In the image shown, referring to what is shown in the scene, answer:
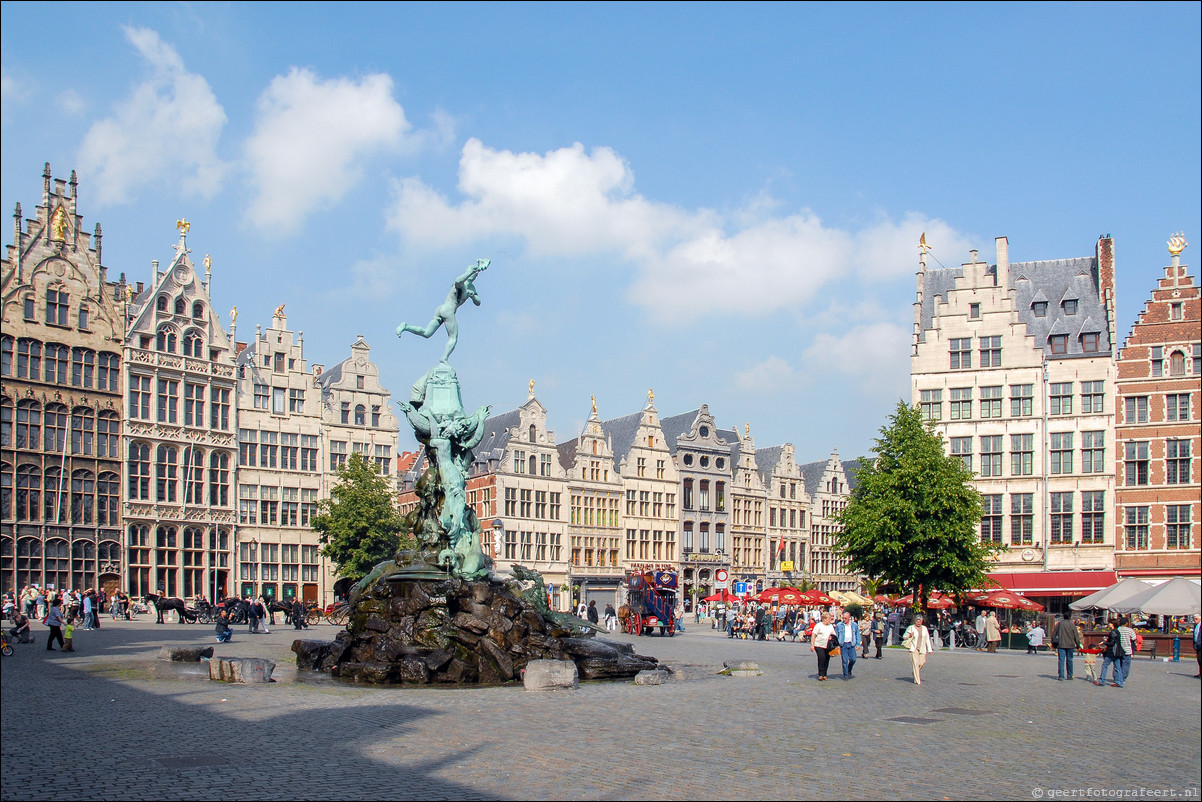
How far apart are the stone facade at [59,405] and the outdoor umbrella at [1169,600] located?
47652 millimetres

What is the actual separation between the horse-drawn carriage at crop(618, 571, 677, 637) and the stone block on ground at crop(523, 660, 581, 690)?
27.7 m

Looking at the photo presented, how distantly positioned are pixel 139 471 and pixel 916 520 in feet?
131

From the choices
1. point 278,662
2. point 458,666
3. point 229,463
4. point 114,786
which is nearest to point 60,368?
point 229,463

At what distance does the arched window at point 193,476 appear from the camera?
6222 cm

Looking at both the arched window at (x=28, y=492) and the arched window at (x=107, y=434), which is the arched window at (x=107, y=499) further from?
the arched window at (x=28, y=492)

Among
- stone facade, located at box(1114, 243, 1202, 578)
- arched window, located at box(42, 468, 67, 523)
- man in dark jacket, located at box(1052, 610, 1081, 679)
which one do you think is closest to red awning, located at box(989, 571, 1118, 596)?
stone facade, located at box(1114, 243, 1202, 578)

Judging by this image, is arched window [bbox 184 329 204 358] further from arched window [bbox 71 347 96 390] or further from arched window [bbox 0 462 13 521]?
arched window [bbox 0 462 13 521]

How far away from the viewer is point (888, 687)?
23219mm

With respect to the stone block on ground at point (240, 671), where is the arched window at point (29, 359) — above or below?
above

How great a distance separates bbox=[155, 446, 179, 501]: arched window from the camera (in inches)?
2395

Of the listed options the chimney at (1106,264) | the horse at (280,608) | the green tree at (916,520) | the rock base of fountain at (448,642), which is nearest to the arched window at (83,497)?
the horse at (280,608)

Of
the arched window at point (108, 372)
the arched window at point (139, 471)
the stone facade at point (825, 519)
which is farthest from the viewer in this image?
the stone facade at point (825, 519)

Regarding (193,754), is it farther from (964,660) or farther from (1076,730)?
(964,660)

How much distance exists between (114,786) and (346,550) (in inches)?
1874
